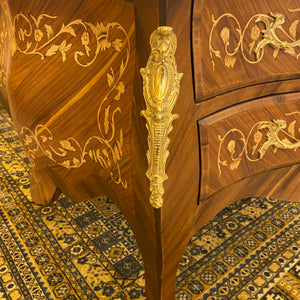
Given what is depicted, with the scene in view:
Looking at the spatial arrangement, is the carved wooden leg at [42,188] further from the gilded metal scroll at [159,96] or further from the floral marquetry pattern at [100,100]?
the gilded metal scroll at [159,96]

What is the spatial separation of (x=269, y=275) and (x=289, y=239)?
0.18 metres

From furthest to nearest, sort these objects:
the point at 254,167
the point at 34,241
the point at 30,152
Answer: the point at 34,241, the point at 30,152, the point at 254,167

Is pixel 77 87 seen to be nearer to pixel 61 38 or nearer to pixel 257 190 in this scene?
pixel 61 38

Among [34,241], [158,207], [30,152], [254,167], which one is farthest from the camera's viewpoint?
[34,241]

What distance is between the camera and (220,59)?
466 millimetres

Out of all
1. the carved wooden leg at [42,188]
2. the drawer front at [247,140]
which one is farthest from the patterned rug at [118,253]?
the drawer front at [247,140]

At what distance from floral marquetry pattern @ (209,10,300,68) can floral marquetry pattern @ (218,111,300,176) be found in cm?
12

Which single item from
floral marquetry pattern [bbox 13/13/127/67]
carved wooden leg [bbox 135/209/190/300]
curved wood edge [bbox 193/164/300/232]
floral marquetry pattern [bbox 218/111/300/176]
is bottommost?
carved wooden leg [bbox 135/209/190/300]

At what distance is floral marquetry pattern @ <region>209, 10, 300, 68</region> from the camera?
1.49 feet

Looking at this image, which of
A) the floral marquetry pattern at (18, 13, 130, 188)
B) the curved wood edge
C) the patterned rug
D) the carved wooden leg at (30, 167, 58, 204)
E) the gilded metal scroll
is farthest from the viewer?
the carved wooden leg at (30, 167, 58, 204)

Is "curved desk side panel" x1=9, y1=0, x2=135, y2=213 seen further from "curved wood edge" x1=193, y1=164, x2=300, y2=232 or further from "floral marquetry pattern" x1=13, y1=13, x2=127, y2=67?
"curved wood edge" x1=193, y1=164, x2=300, y2=232

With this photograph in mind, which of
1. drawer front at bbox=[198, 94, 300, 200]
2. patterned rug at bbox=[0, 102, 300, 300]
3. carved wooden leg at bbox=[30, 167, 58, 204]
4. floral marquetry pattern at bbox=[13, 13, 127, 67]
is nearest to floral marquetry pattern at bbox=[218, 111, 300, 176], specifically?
drawer front at bbox=[198, 94, 300, 200]

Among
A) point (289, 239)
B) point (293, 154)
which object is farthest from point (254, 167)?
point (289, 239)

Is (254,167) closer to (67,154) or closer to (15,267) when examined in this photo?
(67,154)
